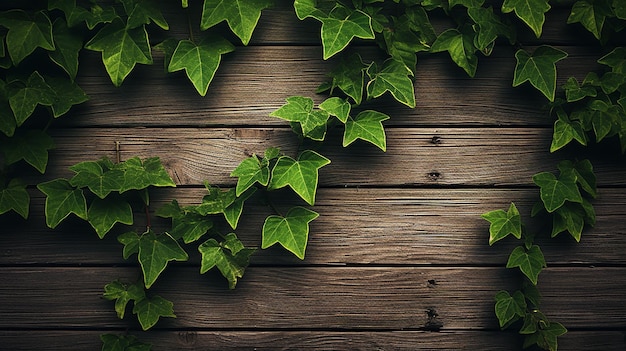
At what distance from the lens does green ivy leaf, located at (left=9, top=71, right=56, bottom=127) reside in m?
1.43

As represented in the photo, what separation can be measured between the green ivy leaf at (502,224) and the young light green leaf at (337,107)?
→ 0.42 meters

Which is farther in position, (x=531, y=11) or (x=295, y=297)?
(x=295, y=297)

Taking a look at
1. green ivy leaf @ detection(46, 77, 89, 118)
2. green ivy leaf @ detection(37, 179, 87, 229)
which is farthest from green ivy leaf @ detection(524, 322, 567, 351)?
green ivy leaf @ detection(46, 77, 89, 118)

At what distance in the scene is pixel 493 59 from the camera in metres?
1.54

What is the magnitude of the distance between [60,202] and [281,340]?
630mm

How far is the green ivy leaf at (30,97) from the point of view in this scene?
4.68 feet

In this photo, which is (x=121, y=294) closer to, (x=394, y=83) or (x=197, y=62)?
(x=197, y=62)

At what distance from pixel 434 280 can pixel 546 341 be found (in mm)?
301

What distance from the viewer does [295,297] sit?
1556 mm

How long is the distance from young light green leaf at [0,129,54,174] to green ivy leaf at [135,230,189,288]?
0.99 feet

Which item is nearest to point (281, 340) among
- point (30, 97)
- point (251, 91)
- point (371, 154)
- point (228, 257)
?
point (228, 257)

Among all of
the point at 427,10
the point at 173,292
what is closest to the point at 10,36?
the point at 173,292

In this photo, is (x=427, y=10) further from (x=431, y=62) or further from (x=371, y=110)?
(x=371, y=110)

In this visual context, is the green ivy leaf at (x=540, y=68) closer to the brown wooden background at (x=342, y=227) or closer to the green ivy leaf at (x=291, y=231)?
the brown wooden background at (x=342, y=227)
